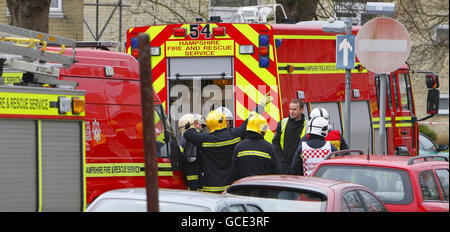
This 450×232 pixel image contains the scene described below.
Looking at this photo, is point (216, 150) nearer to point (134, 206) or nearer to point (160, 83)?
point (160, 83)

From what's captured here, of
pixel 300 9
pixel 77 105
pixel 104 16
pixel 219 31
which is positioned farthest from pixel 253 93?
pixel 104 16

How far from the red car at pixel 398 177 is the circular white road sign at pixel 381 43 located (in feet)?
4.03

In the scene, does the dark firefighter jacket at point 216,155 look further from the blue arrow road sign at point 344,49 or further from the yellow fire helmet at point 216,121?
the blue arrow road sign at point 344,49

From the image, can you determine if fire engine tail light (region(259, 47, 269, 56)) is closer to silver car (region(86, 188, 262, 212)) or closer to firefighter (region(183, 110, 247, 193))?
firefighter (region(183, 110, 247, 193))

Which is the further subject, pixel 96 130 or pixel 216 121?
pixel 216 121

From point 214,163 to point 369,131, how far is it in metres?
4.07

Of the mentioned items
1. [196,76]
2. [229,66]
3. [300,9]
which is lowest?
[196,76]

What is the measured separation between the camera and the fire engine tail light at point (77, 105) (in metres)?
7.58

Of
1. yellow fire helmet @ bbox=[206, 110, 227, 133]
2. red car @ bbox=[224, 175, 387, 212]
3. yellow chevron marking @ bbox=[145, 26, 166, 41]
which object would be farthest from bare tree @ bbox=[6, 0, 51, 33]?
red car @ bbox=[224, 175, 387, 212]

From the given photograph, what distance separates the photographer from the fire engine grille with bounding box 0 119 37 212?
275 inches

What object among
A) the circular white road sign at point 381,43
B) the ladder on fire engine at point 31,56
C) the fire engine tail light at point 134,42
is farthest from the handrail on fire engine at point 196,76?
the ladder on fire engine at point 31,56

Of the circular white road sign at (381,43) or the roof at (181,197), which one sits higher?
the circular white road sign at (381,43)

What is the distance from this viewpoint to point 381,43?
9.41m
